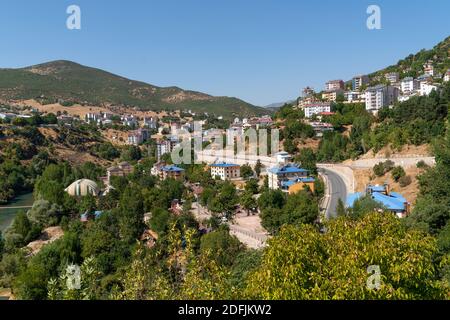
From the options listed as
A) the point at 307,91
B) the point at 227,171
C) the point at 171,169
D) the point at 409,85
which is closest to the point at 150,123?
the point at 307,91

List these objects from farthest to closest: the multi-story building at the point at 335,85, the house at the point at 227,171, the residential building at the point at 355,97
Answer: the multi-story building at the point at 335,85 < the residential building at the point at 355,97 < the house at the point at 227,171

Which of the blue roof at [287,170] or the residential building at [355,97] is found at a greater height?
the residential building at [355,97]

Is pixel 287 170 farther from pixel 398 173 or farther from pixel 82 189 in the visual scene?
pixel 82 189

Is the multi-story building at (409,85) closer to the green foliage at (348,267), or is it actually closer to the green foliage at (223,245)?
the green foliage at (223,245)

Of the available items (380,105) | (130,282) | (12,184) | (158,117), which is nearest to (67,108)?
(158,117)

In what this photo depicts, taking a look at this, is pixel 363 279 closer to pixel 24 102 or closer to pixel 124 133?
pixel 124 133

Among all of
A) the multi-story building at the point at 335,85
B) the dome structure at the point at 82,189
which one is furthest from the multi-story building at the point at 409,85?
the dome structure at the point at 82,189

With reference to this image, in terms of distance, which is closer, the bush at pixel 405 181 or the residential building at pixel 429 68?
the bush at pixel 405 181

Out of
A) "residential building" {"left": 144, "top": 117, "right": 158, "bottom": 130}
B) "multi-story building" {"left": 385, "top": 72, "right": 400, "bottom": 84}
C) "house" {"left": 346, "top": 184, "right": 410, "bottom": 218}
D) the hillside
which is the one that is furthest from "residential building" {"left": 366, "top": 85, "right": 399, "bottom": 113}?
"residential building" {"left": 144, "top": 117, "right": 158, "bottom": 130}
